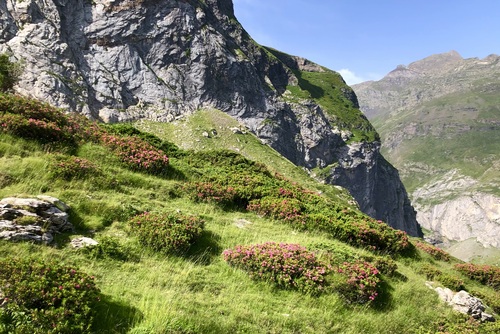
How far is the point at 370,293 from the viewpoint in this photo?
1041 centimetres

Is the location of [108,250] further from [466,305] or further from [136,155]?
[466,305]

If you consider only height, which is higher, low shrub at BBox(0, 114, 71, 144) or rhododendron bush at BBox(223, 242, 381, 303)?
low shrub at BBox(0, 114, 71, 144)

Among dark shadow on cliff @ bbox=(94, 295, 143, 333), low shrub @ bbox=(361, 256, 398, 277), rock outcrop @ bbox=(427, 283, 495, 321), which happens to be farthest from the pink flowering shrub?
rock outcrop @ bbox=(427, 283, 495, 321)

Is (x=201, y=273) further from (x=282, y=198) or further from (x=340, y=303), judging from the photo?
(x=282, y=198)

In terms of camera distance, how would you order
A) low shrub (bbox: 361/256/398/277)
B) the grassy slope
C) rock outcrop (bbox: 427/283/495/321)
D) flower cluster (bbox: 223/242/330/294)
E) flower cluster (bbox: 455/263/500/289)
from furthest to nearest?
the grassy slope, flower cluster (bbox: 455/263/500/289), low shrub (bbox: 361/256/398/277), rock outcrop (bbox: 427/283/495/321), flower cluster (bbox: 223/242/330/294)

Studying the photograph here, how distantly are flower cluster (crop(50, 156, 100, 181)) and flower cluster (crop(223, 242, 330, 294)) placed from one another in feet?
22.9

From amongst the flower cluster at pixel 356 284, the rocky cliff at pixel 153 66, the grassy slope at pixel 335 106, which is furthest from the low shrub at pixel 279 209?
the grassy slope at pixel 335 106

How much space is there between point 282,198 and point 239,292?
32.5ft

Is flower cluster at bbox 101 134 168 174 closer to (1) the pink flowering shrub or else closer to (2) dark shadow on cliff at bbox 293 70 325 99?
(1) the pink flowering shrub

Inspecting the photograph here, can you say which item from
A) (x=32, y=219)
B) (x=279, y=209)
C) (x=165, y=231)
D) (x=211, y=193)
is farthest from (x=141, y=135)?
(x=32, y=219)

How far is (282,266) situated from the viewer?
10211 millimetres

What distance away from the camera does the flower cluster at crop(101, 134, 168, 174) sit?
1703 centimetres

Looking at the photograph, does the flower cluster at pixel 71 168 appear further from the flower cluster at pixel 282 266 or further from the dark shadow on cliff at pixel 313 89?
the dark shadow on cliff at pixel 313 89

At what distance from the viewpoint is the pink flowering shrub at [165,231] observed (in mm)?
10172
